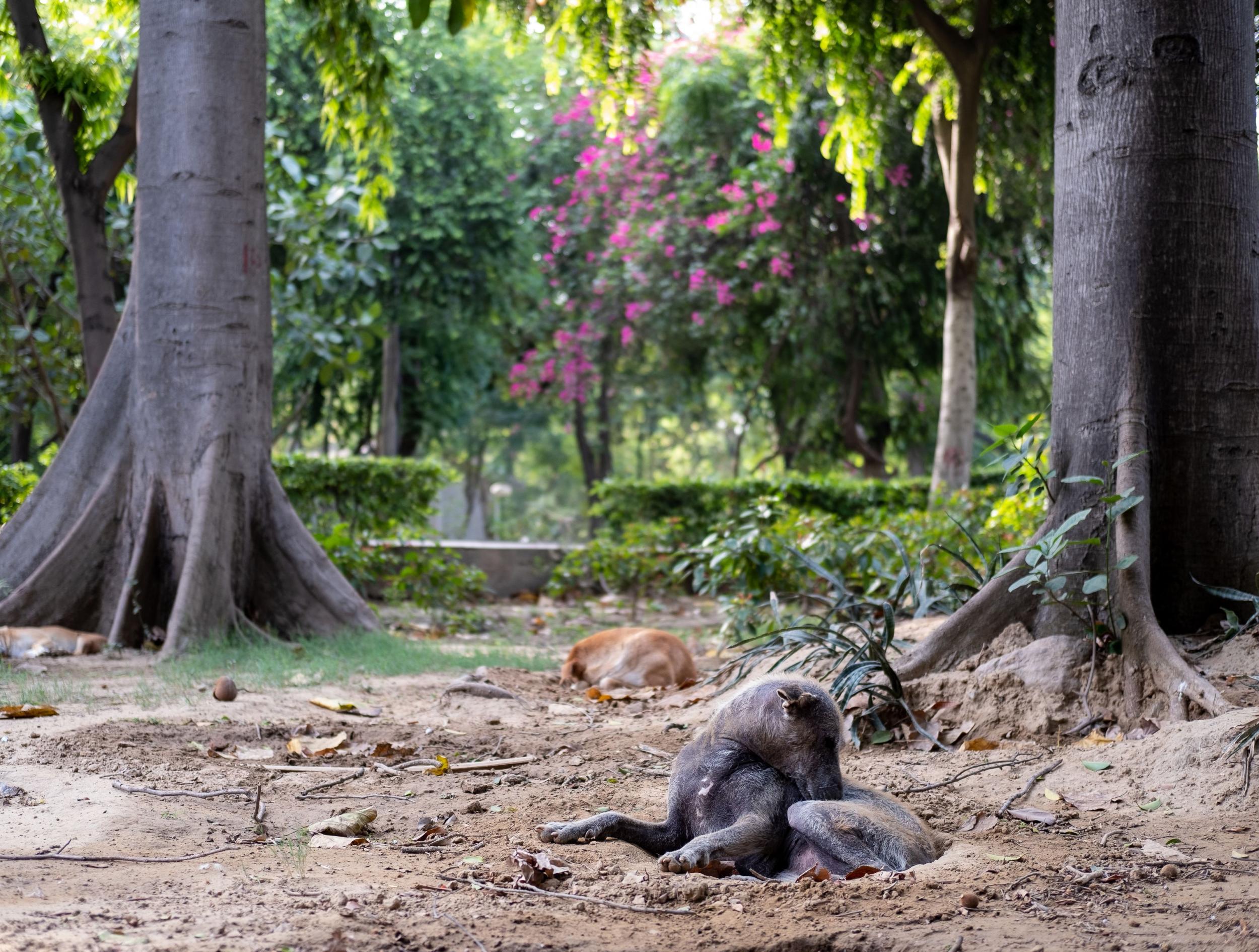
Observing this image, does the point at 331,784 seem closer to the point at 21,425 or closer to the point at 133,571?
the point at 133,571

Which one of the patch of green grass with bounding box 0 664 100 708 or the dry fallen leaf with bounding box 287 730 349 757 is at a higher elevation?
the patch of green grass with bounding box 0 664 100 708

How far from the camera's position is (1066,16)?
439cm

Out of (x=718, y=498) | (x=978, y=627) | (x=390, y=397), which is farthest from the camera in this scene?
(x=390, y=397)

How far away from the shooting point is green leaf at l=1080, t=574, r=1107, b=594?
11.8ft

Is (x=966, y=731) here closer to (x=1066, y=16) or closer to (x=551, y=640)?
(x=1066, y=16)

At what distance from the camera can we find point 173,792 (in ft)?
10.1

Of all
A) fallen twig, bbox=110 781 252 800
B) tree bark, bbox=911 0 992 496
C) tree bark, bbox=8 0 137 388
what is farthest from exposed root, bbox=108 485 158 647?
tree bark, bbox=911 0 992 496

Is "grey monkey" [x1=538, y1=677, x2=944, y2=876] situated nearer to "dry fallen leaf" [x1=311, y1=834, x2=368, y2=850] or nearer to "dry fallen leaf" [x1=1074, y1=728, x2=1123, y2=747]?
"dry fallen leaf" [x1=311, y1=834, x2=368, y2=850]

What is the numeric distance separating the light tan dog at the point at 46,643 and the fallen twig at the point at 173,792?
266cm

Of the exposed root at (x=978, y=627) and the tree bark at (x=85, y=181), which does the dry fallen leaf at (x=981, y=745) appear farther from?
the tree bark at (x=85, y=181)

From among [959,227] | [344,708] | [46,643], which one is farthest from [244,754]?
[959,227]

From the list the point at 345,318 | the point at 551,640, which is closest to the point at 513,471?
the point at 345,318

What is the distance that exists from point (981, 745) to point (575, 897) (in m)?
1.85

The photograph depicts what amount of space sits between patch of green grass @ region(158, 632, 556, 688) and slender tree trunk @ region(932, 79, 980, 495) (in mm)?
4578
